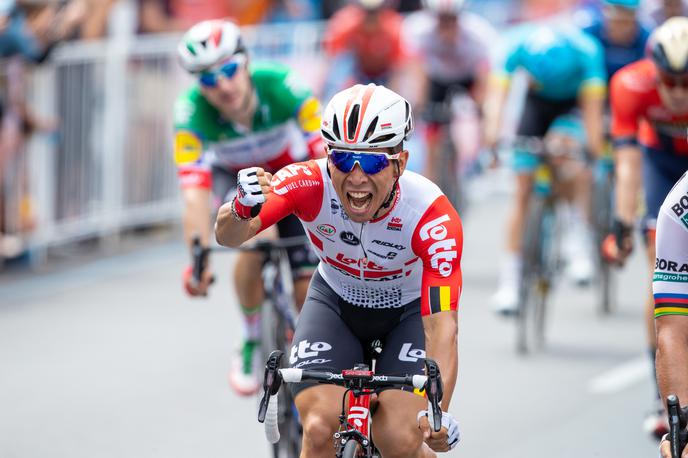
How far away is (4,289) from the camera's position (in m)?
11.8

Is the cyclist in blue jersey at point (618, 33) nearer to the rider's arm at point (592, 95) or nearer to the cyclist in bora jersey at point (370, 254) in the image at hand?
the rider's arm at point (592, 95)

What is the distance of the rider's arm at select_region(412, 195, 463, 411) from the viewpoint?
4973 millimetres

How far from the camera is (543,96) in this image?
439 inches

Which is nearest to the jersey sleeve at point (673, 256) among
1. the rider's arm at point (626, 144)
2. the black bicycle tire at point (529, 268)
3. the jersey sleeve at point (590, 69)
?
the rider's arm at point (626, 144)

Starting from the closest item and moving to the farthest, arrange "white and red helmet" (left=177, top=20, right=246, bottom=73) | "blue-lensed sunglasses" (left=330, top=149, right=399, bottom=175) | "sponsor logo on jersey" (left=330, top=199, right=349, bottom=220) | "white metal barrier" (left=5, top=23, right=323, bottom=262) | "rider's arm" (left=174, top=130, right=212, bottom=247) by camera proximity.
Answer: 1. "blue-lensed sunglasses" (left=330, top=149, right=399, bottom=175)
2. "sponsor logo on jersey" (left=330, top=199, right=349, bottom=220)
3. "white and red helmet" (left=177, top=20, right=246, bottom=73)
4. "rider's arm" (left=174, top=130, right=212, bottom=247)
5. "white metal barrier" (left=5, top=23, right=323, bottom=262)

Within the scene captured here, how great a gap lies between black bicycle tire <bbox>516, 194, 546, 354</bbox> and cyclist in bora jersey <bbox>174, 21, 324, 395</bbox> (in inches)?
110

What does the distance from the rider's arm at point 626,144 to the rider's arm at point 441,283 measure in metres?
2.86

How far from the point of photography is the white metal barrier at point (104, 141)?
40.4ft

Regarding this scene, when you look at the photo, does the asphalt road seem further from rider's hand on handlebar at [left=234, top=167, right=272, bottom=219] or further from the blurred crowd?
rider's hand on handlebar at [left=234, top=167, right=272, bottom=219]

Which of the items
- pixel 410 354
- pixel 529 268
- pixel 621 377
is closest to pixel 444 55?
pixel 529 268

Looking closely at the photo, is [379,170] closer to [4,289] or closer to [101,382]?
[101,382]

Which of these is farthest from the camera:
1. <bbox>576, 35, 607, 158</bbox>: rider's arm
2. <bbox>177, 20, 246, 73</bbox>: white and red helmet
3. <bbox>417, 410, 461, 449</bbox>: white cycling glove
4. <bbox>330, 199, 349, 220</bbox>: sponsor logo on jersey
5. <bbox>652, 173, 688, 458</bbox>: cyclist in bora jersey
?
<bbox>576, 35, 607, 158</bbox>: rider's arm

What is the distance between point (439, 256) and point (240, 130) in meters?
2.75

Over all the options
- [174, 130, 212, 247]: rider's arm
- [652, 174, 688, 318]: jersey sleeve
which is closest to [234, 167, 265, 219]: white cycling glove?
[652, 174, 688, 318]: jersey sleeve
